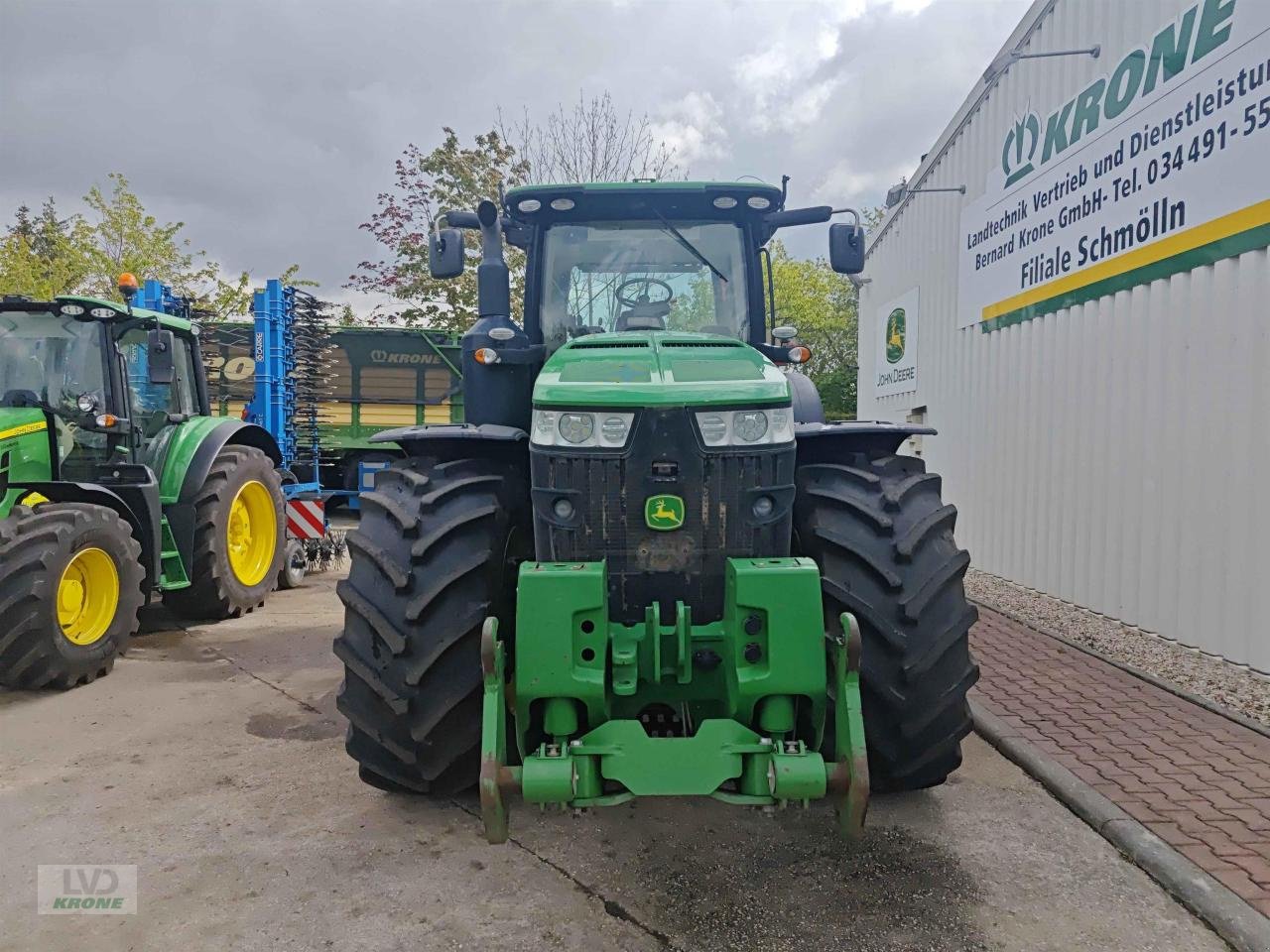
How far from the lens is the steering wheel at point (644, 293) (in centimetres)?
427

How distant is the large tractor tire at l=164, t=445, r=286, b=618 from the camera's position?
689cm

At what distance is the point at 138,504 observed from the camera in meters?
6.15

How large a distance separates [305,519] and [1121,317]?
7614 mm

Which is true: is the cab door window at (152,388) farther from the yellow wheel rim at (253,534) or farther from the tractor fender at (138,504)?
the yellow wheel rim at (253,534)

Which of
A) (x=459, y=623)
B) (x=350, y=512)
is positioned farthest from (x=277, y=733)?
(x=350, y=512)

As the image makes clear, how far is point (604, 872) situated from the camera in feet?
10.1

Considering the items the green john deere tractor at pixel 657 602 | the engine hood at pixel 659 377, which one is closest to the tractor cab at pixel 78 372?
the green john deere tractor at pixel 657 602

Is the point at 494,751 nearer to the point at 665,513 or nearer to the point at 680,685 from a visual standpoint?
the point at 680,685

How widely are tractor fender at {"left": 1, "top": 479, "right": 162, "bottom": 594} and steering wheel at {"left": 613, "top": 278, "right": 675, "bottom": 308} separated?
379 cm

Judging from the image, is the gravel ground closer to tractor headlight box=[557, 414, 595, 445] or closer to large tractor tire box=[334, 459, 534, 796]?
tractor headlight box=[557, 414, 595, 445]

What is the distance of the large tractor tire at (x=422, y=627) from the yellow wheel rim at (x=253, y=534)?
5.01 m

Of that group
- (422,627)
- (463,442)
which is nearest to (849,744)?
(422,627)

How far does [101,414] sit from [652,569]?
4928 mm

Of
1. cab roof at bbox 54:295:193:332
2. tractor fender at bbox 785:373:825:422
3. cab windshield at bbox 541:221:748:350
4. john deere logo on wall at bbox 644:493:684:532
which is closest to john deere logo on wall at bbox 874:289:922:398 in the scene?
tractor fender at bbox 785:373:825:422
